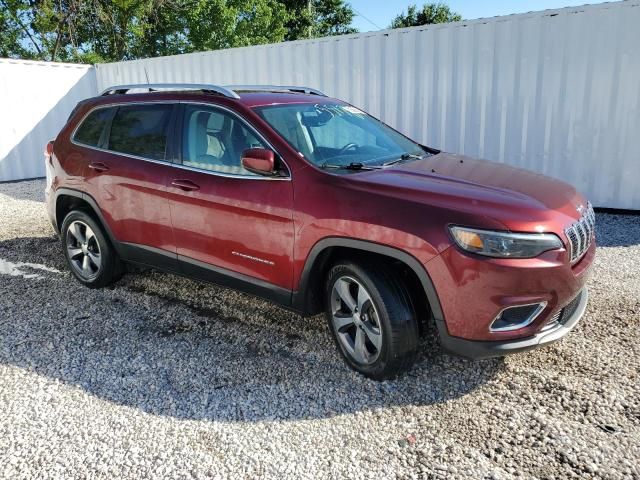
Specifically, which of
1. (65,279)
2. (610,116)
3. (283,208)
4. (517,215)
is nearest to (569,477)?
(517,215)

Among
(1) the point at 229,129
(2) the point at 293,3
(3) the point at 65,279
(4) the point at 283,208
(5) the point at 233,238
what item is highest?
(2) the point at 293,3

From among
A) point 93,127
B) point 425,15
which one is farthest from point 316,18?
point 93,127

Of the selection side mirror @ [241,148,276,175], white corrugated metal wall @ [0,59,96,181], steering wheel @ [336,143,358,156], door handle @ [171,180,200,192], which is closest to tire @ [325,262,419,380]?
side mirror @ [241,148,276,175]

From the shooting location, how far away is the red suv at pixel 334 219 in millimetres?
2672

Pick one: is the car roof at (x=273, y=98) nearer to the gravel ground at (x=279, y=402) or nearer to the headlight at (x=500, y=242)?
the gravel ground at (x=279, y=402)

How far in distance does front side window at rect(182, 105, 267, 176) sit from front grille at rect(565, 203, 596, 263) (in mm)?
1954

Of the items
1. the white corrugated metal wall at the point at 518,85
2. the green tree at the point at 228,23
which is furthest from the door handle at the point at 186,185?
the green tree at the point at 228,23

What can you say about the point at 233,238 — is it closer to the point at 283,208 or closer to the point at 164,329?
the point at 283,208

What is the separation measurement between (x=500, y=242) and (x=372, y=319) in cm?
90

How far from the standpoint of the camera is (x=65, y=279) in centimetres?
515

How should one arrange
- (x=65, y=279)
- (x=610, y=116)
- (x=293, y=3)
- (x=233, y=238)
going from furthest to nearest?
(x=293, y=3)
(x=610, y=116)
(x=65, y=279)
(x=233, y=238)

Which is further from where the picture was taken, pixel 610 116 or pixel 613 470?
pixel 610 116

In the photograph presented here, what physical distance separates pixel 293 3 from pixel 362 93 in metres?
28.0

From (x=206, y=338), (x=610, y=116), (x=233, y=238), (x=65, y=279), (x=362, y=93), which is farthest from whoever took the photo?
(x=362, y=93)
